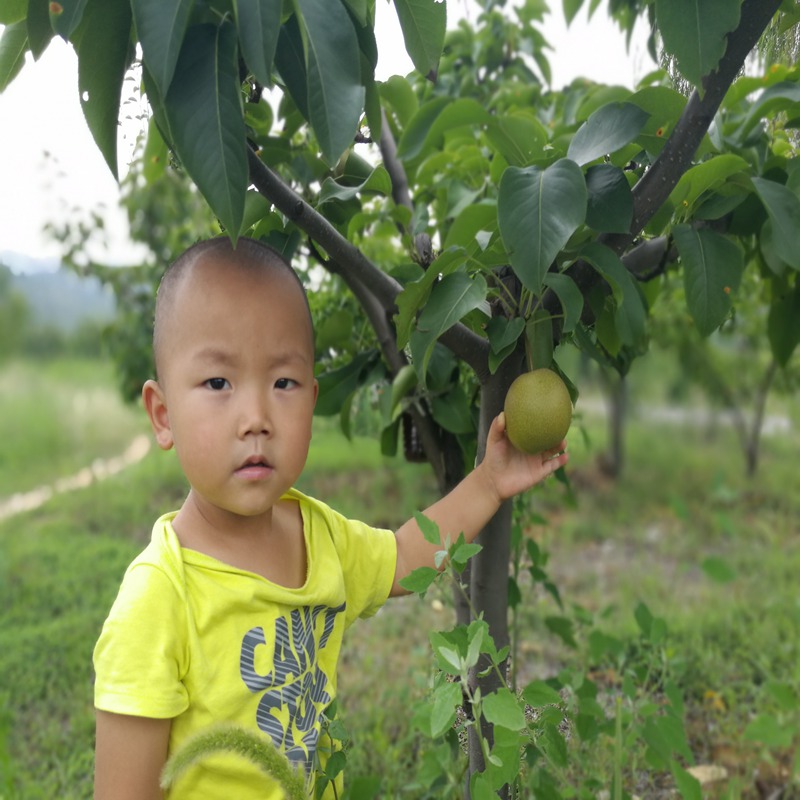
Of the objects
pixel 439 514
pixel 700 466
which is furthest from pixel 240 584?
pixel 700 466

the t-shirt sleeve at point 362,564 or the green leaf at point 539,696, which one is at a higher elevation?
the t-shirt sleeve at point 362,564

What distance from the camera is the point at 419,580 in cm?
103

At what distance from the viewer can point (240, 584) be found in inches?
41.4

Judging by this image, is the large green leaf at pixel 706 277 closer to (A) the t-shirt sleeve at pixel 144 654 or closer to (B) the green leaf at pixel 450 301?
(B) the green leaf at pixel 450 301

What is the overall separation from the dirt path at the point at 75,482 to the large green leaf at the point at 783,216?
4246 millimetres

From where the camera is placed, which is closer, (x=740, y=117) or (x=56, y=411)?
(x=740, y=117)

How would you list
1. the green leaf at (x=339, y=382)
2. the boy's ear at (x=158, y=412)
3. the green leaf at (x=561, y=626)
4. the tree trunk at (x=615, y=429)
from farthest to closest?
the tree trunk at (x=615, y=429) → the green leaf at (x=561, y=626) → the green leaf at (x=339, y=382) → the boy's ear at (x=158, y=412)

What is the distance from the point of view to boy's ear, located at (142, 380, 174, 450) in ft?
3.57

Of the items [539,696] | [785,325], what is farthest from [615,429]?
[539,696]

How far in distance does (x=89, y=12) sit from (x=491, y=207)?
0.57m

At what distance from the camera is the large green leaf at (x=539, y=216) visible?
918 mm

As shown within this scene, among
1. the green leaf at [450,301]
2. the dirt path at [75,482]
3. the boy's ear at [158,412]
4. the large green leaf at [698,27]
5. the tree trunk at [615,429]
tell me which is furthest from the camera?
the tree trunk at [615,429]

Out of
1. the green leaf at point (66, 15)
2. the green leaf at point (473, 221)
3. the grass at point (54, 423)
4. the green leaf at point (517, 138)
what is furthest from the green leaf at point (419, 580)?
the grass at point (54, 423)

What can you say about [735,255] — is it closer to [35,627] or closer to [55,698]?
[55,698]
